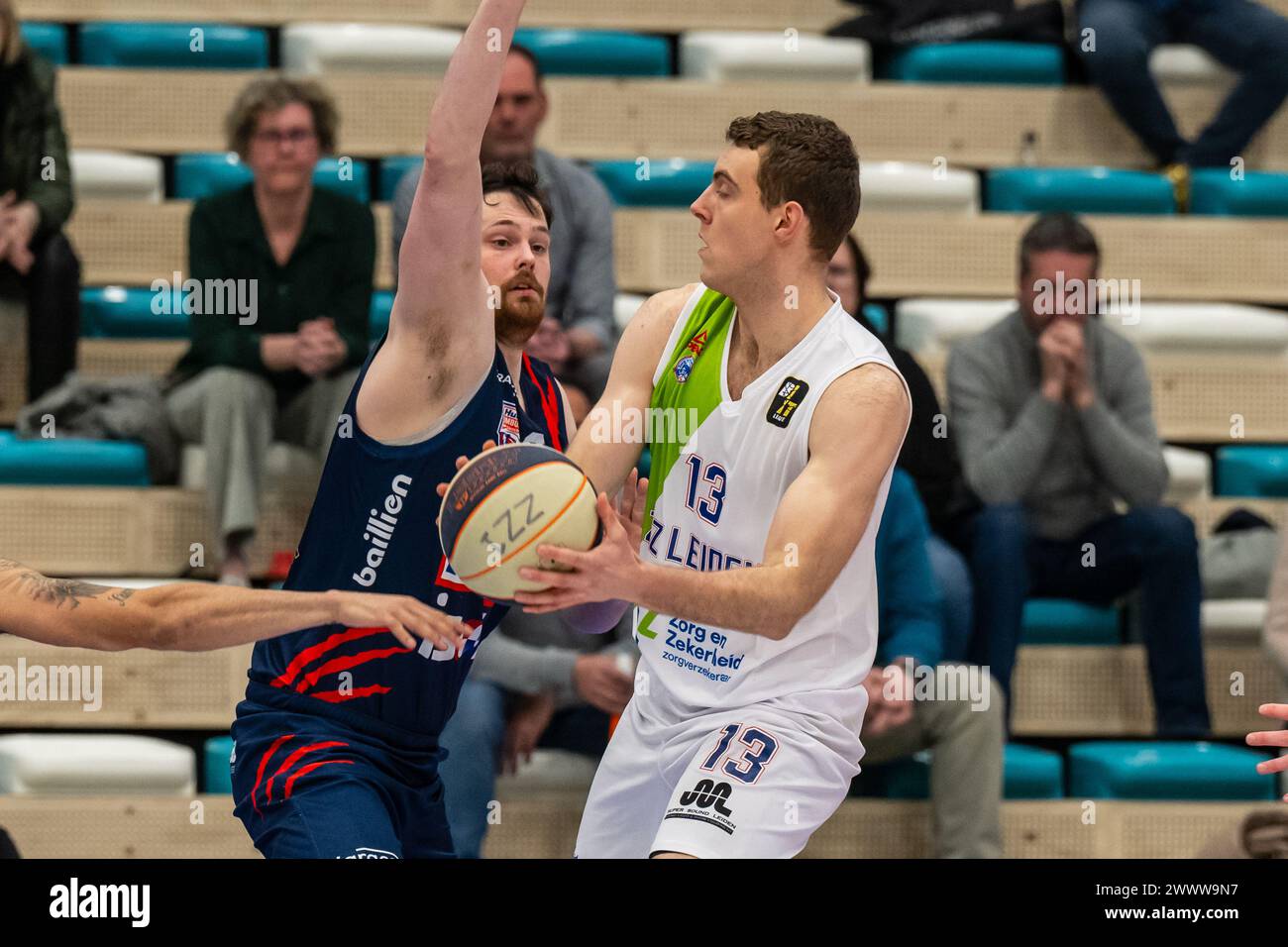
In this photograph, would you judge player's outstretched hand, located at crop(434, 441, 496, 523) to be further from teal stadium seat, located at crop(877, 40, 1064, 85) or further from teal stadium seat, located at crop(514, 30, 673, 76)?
teal stadium seat, located at crop(877, 40, 1064, 85)

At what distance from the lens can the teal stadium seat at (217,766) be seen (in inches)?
238

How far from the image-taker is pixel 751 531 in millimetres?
4340

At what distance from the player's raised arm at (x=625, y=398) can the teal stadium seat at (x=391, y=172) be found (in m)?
3.10

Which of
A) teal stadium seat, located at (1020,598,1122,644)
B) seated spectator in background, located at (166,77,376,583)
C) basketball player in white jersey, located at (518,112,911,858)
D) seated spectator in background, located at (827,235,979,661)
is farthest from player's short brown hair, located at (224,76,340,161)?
teal stadium seat, located at (1020,598,1122,644)

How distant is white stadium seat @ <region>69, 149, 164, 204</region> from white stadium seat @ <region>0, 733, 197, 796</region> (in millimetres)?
2392

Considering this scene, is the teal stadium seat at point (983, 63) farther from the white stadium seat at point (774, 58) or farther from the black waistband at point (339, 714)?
the black waistband at point (339, 714)

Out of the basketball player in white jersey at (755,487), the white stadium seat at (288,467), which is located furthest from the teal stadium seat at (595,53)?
the basketball player in white jersey at (755,487)

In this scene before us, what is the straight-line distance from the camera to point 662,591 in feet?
12.4

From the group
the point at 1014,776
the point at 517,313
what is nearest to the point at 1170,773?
the point at 1014,776

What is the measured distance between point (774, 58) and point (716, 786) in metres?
4.71

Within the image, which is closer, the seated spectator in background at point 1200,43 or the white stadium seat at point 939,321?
the white stadium seat at point 939,321
